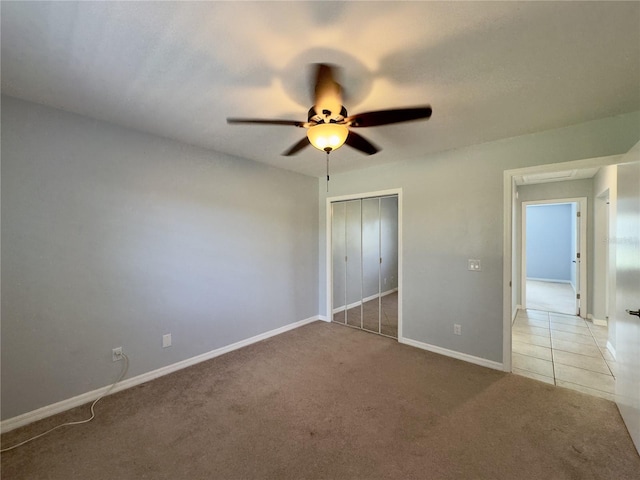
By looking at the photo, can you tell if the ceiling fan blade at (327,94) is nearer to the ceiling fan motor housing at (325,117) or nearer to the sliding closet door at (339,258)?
the ceiling fan motor housing at (325,117)

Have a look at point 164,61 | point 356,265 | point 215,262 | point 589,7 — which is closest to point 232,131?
point 164,61

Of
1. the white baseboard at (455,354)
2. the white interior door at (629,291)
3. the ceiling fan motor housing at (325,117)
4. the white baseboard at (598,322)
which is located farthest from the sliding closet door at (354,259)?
the white baseboard at (598,322)

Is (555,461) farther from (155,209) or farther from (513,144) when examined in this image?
(155,209)

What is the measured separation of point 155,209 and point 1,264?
1.07m

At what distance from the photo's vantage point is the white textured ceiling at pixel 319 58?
1187 millimetres

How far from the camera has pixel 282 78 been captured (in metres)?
1.65

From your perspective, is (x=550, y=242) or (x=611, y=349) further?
(x=550, y=242)

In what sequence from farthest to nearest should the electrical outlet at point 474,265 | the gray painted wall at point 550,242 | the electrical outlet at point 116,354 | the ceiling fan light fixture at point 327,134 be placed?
the gray painted wall at point 550,242 < the electrical outlet at point 474,265 < the electrical outlet at point 116,354 < the ceiling fan light fixture at point 327,134

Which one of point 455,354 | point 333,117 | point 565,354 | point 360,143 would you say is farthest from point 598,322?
point 333,117

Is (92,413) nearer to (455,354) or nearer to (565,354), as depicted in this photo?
(455,354)

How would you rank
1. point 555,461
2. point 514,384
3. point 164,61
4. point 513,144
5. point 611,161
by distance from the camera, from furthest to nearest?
point 513,144
point 514,384
point 611,161
point 555,461
point 164,61

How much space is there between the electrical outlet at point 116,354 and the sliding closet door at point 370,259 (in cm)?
297

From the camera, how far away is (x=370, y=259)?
4.61 m

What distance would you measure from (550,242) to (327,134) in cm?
958
